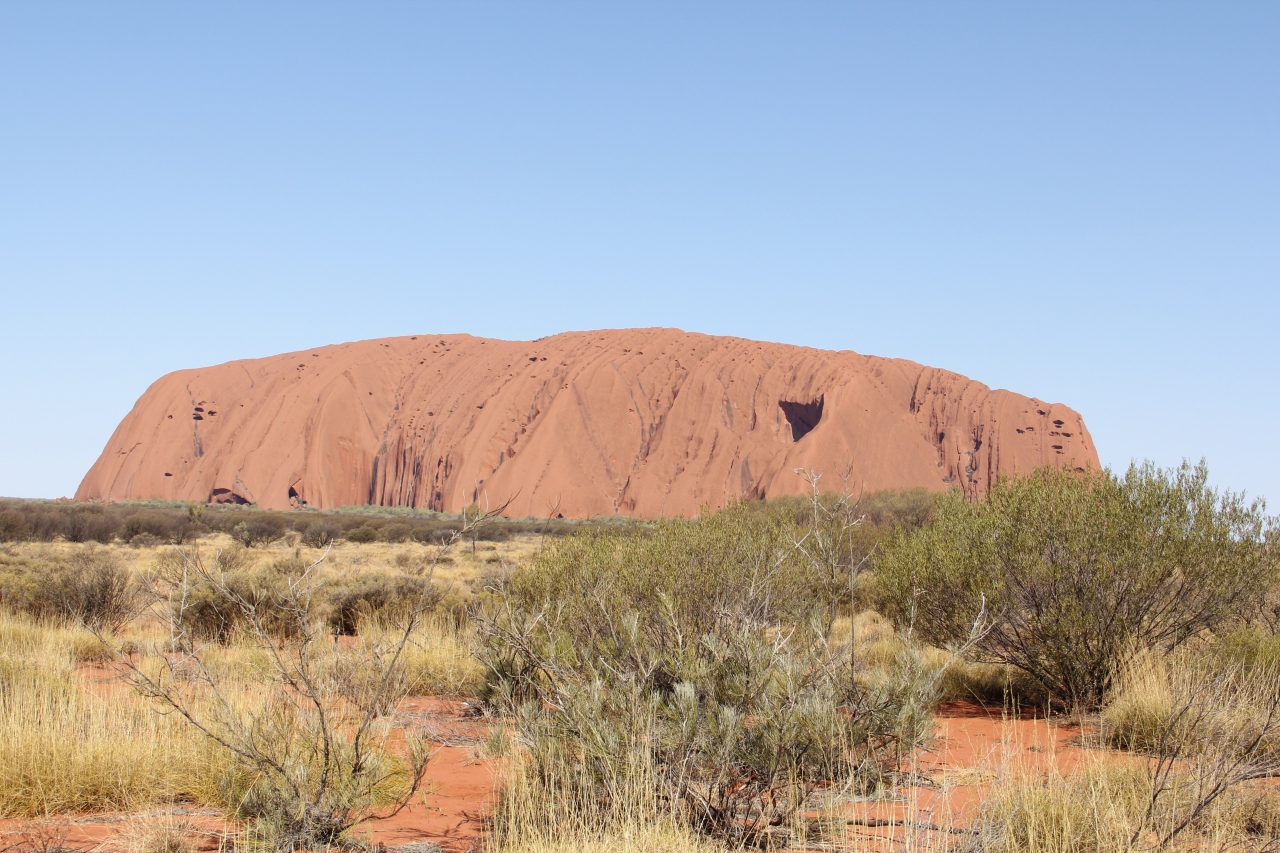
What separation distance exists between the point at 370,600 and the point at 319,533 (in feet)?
71.8

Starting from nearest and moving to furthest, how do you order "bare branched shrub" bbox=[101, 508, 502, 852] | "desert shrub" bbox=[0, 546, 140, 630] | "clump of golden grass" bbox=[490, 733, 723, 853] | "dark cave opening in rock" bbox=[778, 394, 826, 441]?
"clump of golden grass" bbox=[490, 733, 723, 853], "bare branched shrub" bbox=[101, 508, 502, 852], "desert shrub" bbox=[0, 546, 140, 630], "dark cave opening in rock" bbox=[778, 394, 826, 441]

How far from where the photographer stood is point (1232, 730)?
5469mm

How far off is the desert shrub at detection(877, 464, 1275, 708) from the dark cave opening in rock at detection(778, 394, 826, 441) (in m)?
52.3

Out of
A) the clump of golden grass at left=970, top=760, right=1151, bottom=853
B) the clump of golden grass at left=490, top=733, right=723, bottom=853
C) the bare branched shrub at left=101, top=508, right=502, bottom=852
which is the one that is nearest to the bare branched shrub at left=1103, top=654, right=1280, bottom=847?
the clump of golden grass at left=970, top=760, right=1151, bottom=853

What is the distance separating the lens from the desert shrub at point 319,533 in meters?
30.6

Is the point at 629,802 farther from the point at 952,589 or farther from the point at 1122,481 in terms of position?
the point at 1122,481

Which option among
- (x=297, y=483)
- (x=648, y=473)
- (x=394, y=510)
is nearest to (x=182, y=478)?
(x=297, y=483)

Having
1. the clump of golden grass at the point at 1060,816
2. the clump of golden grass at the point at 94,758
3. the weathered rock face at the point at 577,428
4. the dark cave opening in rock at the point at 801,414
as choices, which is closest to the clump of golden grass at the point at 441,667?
the clump of golden grass at the point at 94,758

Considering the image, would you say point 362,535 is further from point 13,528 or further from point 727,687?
point 727,687

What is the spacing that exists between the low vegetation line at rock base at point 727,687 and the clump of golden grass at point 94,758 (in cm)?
2

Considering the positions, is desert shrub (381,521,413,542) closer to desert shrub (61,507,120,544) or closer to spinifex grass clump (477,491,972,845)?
desert shrub (61,507,120,544)

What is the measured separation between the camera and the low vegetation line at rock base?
4.40m

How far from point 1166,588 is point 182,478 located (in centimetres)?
7553

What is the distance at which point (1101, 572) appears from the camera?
8.41m
